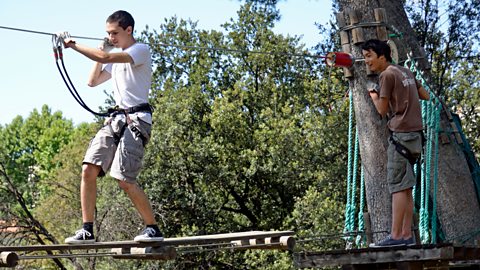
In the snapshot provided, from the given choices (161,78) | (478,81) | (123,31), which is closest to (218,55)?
(161,78)

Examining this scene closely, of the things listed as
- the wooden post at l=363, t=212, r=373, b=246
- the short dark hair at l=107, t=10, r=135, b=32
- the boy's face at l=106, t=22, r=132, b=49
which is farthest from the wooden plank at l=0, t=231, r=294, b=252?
the wooden post at l=363, t=212, r=373, b=246

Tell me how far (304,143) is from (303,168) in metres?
0.56

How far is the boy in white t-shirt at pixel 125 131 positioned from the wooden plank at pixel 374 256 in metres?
1.05

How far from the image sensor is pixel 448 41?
58.4 ft

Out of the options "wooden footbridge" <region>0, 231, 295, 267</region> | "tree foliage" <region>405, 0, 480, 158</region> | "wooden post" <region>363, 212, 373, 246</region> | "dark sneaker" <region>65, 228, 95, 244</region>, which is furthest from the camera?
"tree foliage" <region>405, 0, 480, 158</region>

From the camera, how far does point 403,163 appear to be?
20.1ft

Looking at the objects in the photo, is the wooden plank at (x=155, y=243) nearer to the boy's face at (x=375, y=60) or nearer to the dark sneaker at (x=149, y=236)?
the dark sneaker at (x=149, y=236)

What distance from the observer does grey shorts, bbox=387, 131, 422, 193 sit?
6074mm

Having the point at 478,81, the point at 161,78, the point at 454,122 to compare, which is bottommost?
the point at 454,122

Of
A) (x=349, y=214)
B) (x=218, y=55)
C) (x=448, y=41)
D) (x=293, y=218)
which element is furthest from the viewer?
(x=218, y=55)

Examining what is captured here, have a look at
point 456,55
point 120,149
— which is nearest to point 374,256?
point 120,149

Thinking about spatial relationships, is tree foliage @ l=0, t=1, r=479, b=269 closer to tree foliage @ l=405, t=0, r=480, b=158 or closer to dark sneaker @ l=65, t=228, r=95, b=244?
tree foliage @ l=405, t=0, r=480, b=158

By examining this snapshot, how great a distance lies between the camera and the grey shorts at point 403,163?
19.9ft

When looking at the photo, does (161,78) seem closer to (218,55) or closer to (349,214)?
(218,55)
